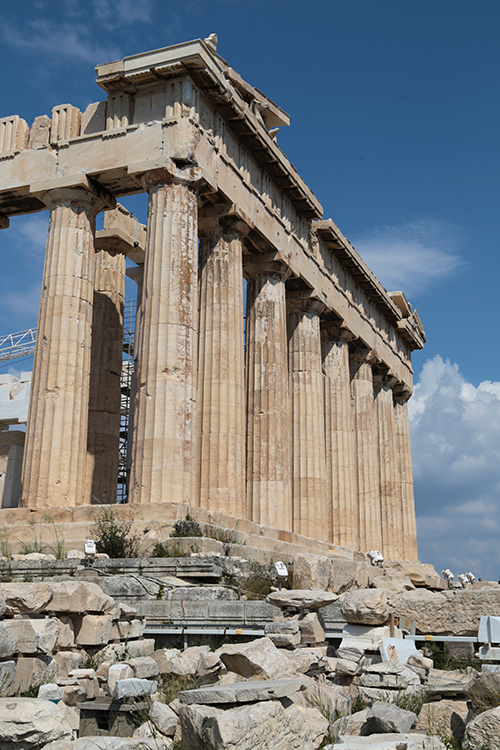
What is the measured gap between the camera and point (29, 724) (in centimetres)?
623

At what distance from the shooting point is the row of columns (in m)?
19.9

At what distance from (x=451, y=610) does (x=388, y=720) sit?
Result: 3720 millimetres

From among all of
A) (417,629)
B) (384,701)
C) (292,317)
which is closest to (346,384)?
(292,317)

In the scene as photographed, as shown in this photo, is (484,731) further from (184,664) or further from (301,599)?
(301,599)

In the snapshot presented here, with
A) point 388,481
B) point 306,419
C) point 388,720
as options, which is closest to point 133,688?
point 388,720

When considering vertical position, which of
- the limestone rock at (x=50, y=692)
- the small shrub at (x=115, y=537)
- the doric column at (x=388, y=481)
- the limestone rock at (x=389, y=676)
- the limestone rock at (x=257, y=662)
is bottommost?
the limestone rock at (x=50, y=692)

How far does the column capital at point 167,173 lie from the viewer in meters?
21.0

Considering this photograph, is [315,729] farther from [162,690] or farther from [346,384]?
[346,384]

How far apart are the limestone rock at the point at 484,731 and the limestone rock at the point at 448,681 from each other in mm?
969

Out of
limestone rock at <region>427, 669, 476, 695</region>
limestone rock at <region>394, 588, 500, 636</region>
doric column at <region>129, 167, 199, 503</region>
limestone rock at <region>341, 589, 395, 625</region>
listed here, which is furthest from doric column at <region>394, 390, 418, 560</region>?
limestone rock at <region>427, 669, 476, 695</region>

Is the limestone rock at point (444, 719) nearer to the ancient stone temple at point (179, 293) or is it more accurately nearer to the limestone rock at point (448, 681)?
the limestone rock at point (448, 681)

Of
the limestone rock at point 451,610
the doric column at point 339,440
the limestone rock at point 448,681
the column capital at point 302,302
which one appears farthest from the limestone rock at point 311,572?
the doric column at point 339,440

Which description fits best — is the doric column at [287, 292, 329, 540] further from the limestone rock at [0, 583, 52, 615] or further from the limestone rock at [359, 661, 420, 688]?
the limestone rock at [359, 661, 420, 688]

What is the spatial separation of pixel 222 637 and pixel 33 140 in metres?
17.4
